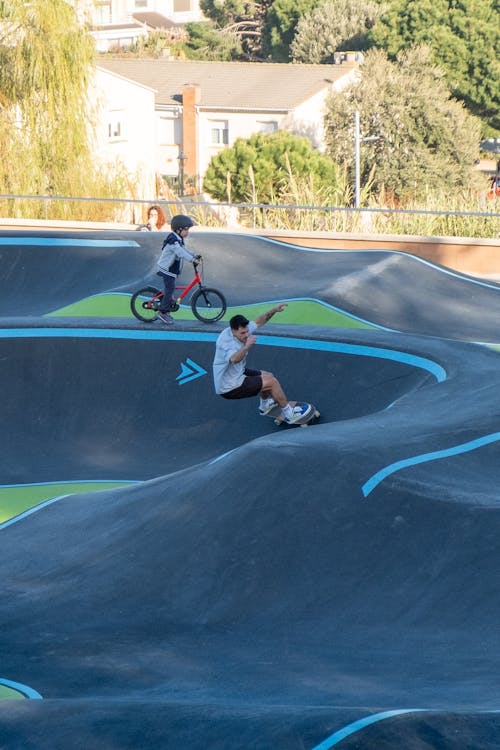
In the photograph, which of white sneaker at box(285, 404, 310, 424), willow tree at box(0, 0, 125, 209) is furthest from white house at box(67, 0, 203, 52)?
white sneaker at box(285, 404, 310, 424)

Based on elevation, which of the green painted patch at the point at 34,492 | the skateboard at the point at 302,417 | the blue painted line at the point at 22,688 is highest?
the skateboard at the point at 302,417

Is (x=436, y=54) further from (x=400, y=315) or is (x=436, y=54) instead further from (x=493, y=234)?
(x=400, y=315)

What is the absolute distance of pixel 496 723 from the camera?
436 centimetres

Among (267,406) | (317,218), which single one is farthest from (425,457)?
(317,218)

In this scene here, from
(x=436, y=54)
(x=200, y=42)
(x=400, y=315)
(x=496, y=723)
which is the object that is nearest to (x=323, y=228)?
(x=400, y=315)

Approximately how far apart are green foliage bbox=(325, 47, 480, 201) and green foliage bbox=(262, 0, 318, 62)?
1578 inches

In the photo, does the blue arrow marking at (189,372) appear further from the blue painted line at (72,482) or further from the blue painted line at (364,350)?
the blue painted line at (72,482)

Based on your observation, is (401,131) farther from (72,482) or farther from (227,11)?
(227,11)

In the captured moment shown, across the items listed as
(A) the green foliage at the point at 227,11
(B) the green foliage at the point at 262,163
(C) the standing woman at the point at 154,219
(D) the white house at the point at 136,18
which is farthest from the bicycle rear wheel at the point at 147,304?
(D) the white house at the point at 136,18

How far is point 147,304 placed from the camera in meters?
14.5

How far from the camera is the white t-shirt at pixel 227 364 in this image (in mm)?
11125

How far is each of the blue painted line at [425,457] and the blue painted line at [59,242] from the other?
1185cm

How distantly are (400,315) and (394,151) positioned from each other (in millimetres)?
34396

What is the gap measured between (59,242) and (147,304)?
244 inches
